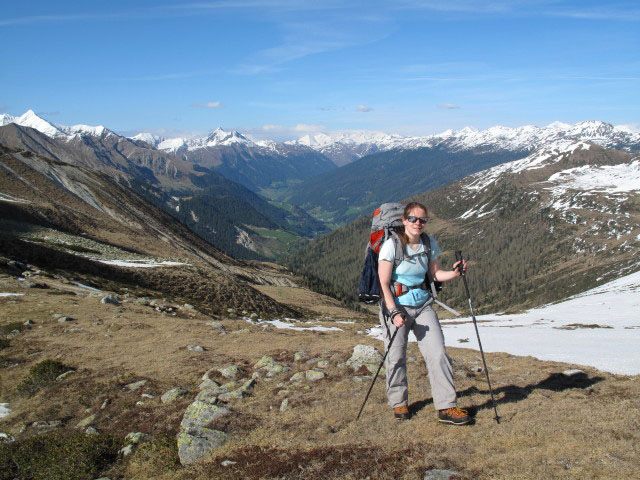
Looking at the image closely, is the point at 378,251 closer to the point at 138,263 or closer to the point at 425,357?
the point at 425,357

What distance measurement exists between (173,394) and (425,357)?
8576 mm

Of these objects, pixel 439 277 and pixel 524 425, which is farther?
pixel 439 277

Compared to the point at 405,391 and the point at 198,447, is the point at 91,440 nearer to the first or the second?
the point at 198,447

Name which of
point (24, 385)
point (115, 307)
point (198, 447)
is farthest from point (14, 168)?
point (198, 447)

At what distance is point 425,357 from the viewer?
9359 mm

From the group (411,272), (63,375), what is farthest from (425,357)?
(63,375)

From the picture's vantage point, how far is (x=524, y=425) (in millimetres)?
8781

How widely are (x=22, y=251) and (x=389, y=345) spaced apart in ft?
140

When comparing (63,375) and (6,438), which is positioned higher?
(63,375)

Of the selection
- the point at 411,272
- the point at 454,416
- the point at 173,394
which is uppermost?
the point at 411,272

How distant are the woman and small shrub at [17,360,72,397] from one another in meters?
13.4

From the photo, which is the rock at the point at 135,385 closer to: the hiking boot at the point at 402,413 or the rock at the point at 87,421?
the rock at the point at 87,421

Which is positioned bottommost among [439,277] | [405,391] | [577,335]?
[577,335]

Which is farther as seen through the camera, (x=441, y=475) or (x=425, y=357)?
(x=425, y=357)
